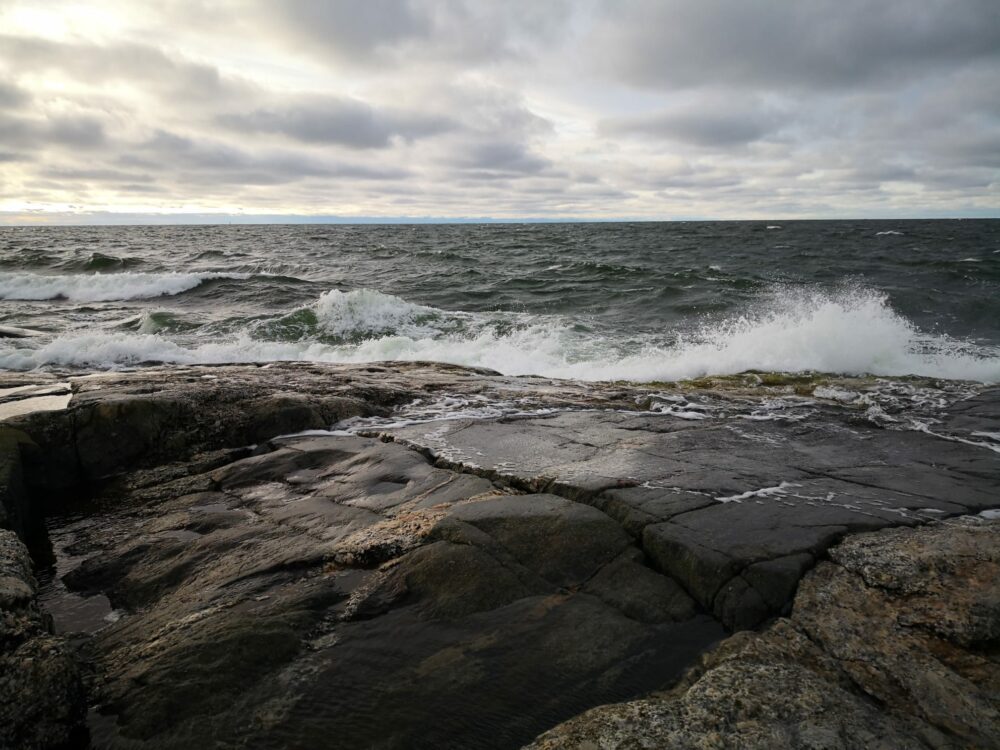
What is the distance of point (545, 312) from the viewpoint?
64.3 feet

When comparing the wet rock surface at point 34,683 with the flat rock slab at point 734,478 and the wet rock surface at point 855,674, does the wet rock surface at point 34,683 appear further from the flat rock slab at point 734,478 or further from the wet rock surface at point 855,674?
the flat rock slab at point 734,478

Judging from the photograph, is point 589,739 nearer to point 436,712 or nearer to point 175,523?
point 436,712

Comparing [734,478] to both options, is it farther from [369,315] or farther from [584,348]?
[369,315]

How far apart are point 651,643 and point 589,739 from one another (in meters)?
0.79

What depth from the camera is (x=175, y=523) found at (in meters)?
4.49

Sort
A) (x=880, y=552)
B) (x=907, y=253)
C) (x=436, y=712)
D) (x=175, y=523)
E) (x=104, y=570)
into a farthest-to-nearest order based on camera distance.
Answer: (x=907, y=253), (x=175, y=523), (x=104, y=570), (x=880, y=552), (x=436, y=712)

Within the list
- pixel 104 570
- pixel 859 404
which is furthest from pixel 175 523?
pixel 859 404

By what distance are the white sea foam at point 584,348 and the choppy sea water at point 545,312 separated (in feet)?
0.17

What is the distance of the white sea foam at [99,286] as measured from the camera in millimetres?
24125

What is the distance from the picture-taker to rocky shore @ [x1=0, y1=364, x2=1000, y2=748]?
8.29 feet

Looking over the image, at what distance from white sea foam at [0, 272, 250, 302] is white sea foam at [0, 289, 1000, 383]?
1066 cm

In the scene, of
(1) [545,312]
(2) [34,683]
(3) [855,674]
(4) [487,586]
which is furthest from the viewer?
(1) [545,312]

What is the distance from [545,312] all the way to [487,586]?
1665 cm

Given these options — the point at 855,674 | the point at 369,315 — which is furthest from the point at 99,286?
the point at 855,674
